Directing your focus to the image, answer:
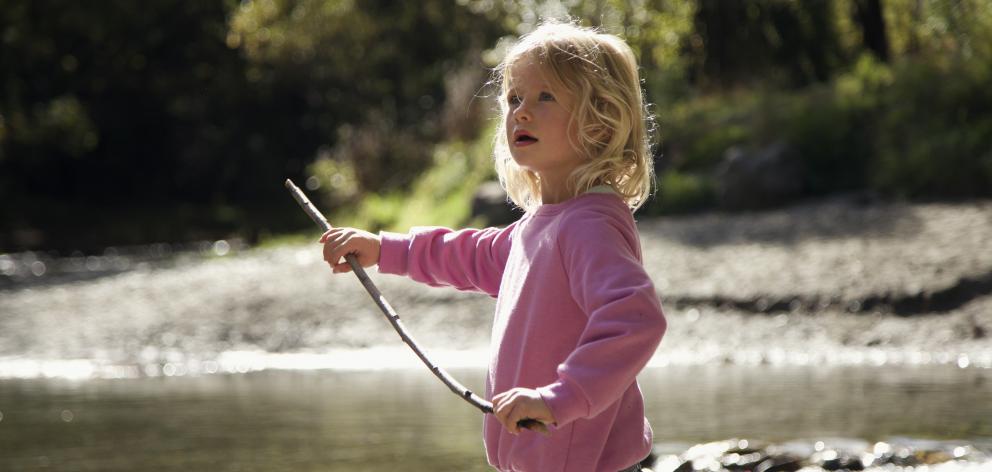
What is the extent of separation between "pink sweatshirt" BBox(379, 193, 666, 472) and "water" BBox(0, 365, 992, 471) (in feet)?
8.28

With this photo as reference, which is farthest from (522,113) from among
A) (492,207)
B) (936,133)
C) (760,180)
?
(492,207)

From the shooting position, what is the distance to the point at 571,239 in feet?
8.14

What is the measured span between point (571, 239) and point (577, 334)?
17 centimetres

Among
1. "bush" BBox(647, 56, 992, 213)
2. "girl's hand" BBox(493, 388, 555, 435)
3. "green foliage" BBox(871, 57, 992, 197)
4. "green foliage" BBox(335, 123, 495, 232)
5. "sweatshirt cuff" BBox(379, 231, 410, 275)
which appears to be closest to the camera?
"girl's hand" BBox(493, 388, 555, 435)

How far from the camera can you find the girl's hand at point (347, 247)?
2.83m

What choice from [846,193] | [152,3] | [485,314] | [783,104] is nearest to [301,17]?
[152,3]

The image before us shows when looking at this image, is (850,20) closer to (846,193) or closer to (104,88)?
(846,193)

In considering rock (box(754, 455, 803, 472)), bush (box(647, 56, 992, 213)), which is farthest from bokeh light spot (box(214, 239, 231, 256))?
rock (box(754, 455, 803, 472))

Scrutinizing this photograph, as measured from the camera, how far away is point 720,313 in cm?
877

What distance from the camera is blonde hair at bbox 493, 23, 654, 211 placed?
2555 mm

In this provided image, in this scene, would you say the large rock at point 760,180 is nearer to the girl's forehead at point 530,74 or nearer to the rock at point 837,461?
the rock at point 837,461

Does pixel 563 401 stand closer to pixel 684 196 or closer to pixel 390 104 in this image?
pixel 684 196

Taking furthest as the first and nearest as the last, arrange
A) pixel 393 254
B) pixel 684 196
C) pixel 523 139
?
pixel 684 196 < pixel 393 254 < pixel 523 139

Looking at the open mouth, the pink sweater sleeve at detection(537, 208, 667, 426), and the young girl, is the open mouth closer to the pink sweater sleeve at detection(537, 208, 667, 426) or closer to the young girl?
the young girl
